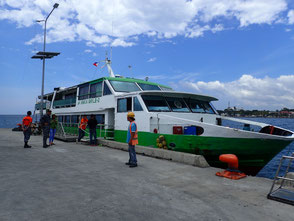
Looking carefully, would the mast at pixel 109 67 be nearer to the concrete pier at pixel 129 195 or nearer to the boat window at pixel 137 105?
the boat window at pixel 137 105

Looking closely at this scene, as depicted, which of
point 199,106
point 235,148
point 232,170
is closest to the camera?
point 232,170

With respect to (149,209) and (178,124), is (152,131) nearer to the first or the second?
(178,124)

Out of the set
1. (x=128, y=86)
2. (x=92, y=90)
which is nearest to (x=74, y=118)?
(x=92, y=90)

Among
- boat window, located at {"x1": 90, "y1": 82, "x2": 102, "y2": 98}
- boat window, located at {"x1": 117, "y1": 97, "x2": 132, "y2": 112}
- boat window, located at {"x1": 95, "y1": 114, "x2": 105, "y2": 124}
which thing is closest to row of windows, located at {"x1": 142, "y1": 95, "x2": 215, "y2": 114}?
boat window, located at {"x1": 117, "y1": 97, "x2": 132, "y2": 112}

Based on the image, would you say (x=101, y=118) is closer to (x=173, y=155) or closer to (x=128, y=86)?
(x=128, y=86)

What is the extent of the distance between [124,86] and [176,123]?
5240mm

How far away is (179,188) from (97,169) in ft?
9.53

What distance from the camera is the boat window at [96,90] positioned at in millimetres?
14289

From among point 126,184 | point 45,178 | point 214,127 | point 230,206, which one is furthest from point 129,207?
point 214,127

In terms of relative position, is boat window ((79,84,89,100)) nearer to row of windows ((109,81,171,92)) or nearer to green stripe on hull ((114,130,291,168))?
row of windows ((109,81,171,92))

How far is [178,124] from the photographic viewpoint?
30.5ft

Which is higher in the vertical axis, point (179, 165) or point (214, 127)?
point (214, 127)

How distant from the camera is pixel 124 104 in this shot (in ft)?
38.9

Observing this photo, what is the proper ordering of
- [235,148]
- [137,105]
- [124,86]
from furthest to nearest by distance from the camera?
[124,86] < [137,105] < [235,148]
